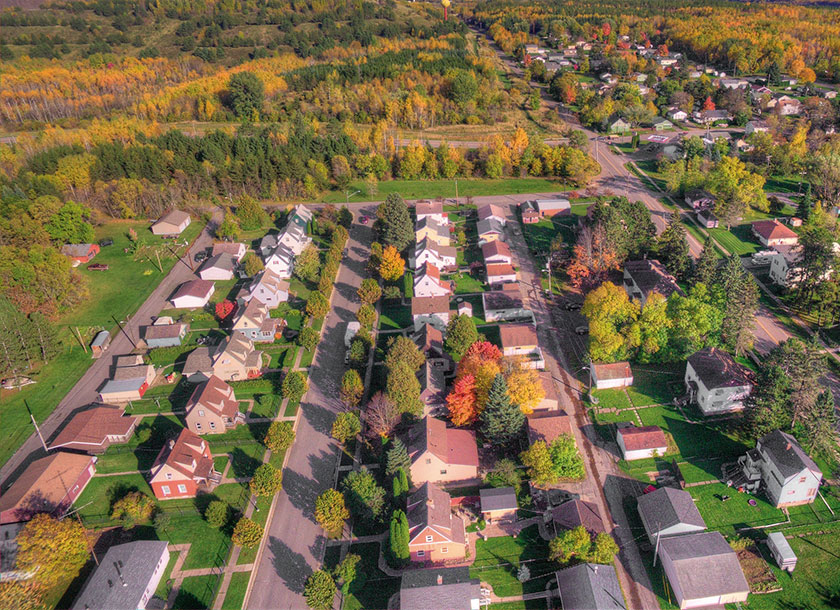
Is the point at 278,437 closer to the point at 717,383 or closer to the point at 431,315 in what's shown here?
the point at 431,315

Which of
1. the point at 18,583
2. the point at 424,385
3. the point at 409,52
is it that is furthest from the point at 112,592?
the point at 409,52

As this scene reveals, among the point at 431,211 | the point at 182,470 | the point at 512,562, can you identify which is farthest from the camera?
the point at 431,211

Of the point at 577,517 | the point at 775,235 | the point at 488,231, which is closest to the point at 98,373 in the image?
the point at 577,517

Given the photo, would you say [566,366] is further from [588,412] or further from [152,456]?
[152,456]

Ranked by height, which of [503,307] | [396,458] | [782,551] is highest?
[396,458]

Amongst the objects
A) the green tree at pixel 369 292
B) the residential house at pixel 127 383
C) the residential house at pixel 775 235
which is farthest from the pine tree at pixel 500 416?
the residential house at pixel 775 235

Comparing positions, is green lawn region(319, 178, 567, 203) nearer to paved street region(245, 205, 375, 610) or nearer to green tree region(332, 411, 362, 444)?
paved street region(245, 205, 375, 610)
